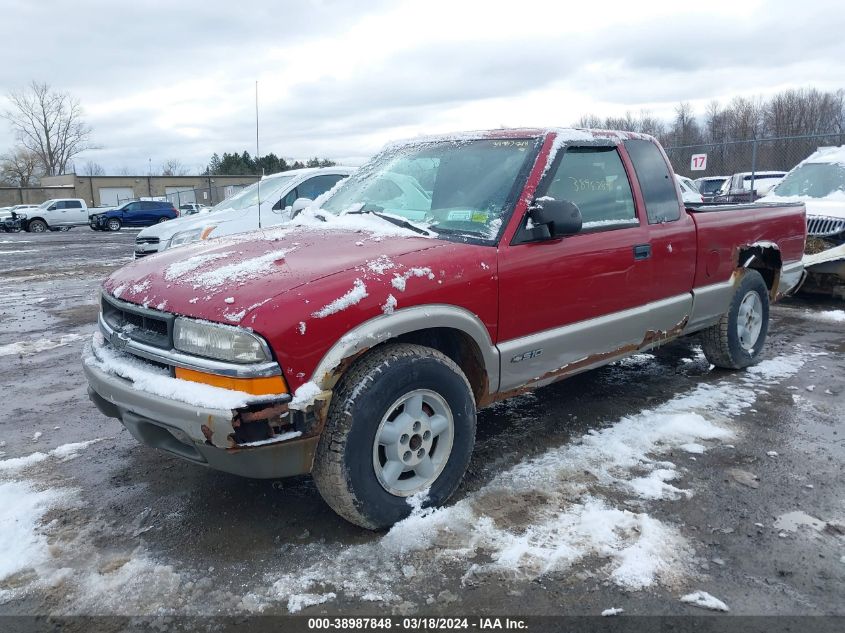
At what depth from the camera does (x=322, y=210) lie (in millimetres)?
4324

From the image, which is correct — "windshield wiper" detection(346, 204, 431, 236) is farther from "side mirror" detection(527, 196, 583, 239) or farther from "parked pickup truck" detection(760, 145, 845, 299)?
"parked pickup truck" detection(760, 145, 845, 299)

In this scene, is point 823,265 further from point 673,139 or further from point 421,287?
point 673,139

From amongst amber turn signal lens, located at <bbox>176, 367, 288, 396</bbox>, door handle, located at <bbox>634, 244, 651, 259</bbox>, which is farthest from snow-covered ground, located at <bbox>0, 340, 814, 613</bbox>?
door handle, located at <bbox>634, 244, 651, 259</bbox>

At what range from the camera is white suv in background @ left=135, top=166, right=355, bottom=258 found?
9.20m

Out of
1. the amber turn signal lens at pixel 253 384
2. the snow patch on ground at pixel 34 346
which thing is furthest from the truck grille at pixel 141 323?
the snow patch on ground at pixel 34 346

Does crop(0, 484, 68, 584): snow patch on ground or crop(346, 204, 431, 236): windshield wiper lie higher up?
crop(346, 204, 431, 236): windshield wiper

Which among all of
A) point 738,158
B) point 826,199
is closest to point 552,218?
point 826,199

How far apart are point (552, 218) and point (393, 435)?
4.53ft

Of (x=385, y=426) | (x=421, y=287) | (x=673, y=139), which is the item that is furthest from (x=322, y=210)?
(x=673, y=139)

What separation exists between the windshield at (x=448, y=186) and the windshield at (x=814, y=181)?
7858 mm

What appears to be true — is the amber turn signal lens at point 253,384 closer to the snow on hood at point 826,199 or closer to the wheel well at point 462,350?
the wheel well at point 462,350

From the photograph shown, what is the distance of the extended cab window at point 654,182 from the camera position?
441cm

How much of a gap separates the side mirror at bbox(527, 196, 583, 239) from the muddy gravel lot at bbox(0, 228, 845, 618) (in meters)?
1.31

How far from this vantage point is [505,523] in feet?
10.2
